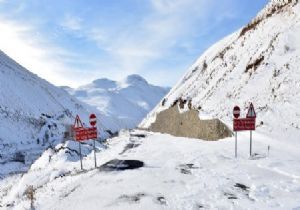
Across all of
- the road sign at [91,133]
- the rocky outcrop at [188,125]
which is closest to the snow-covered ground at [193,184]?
the road sign at [91,133]

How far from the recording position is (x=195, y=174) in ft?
56.9

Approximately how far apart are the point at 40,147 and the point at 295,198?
102257 mm

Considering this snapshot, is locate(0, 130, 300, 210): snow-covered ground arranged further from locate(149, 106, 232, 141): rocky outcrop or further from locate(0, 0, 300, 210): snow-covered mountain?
locate(149, 106, 232, 141): rocky outcrop

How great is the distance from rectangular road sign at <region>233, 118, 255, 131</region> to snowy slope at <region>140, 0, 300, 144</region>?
318cm

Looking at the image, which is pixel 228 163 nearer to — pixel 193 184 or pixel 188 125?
pixel 193 184

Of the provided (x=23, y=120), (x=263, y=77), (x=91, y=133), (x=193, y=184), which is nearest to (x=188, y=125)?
(x=263, y=77)

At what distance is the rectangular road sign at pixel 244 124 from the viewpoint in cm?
2131

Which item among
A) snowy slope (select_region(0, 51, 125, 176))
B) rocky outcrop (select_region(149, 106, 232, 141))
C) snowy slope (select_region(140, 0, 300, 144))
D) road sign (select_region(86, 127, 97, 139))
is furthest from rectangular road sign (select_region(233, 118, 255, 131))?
snowy slope (select_region(0, 51, 125, 176))

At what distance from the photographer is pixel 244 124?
70.2 ft

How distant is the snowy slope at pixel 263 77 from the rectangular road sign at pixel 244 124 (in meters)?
3.18

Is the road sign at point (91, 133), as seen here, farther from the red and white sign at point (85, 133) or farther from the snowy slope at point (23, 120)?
the snowy slope at point (23, 120)

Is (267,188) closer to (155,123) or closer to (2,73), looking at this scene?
(155,123)

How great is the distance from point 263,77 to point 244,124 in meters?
12.4

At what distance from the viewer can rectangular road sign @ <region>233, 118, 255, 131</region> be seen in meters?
21.3
